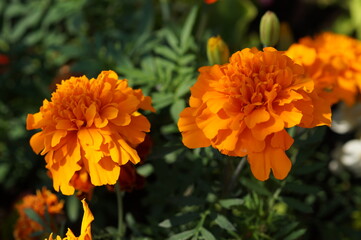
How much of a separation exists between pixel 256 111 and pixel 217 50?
27cm

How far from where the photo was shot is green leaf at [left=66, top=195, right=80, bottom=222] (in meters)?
1.14

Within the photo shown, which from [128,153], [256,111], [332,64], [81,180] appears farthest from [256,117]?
[332,64]

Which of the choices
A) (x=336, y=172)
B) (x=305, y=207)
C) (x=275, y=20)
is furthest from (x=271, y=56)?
(x=336, y=172)

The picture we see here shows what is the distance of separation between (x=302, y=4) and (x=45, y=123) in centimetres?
170

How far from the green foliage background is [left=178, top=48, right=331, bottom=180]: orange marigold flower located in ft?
0.38

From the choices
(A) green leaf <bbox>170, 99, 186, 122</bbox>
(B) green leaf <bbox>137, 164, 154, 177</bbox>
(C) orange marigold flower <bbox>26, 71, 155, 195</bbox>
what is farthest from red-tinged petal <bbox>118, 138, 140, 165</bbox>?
(B) green leaf <bbox>137, 164, 154, 177</bbox>

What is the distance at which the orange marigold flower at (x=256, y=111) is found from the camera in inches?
26.3

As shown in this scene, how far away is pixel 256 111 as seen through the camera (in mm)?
681

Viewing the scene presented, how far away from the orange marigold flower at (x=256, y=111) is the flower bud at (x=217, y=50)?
192 millimetres

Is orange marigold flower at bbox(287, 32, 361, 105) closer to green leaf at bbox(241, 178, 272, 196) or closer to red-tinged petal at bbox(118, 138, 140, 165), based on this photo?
green leaf at bbox(241, 178, 272, 196)

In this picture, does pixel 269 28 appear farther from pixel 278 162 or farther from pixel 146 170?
pixel 146 170

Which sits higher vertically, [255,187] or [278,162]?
[278,162]

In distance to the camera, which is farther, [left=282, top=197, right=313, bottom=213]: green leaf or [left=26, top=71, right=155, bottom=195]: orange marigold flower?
[left=282, top=197, right=313, bottom=213]: green leaf

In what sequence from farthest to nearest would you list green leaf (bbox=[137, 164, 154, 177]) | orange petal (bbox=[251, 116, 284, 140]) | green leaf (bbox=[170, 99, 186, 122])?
green leaf (bbox=[137, 164, 154, 177]) < green leaf (bbox=[170, 99, 186, 122]) < orange petal (bbox=[251, 116, 284, 140])
